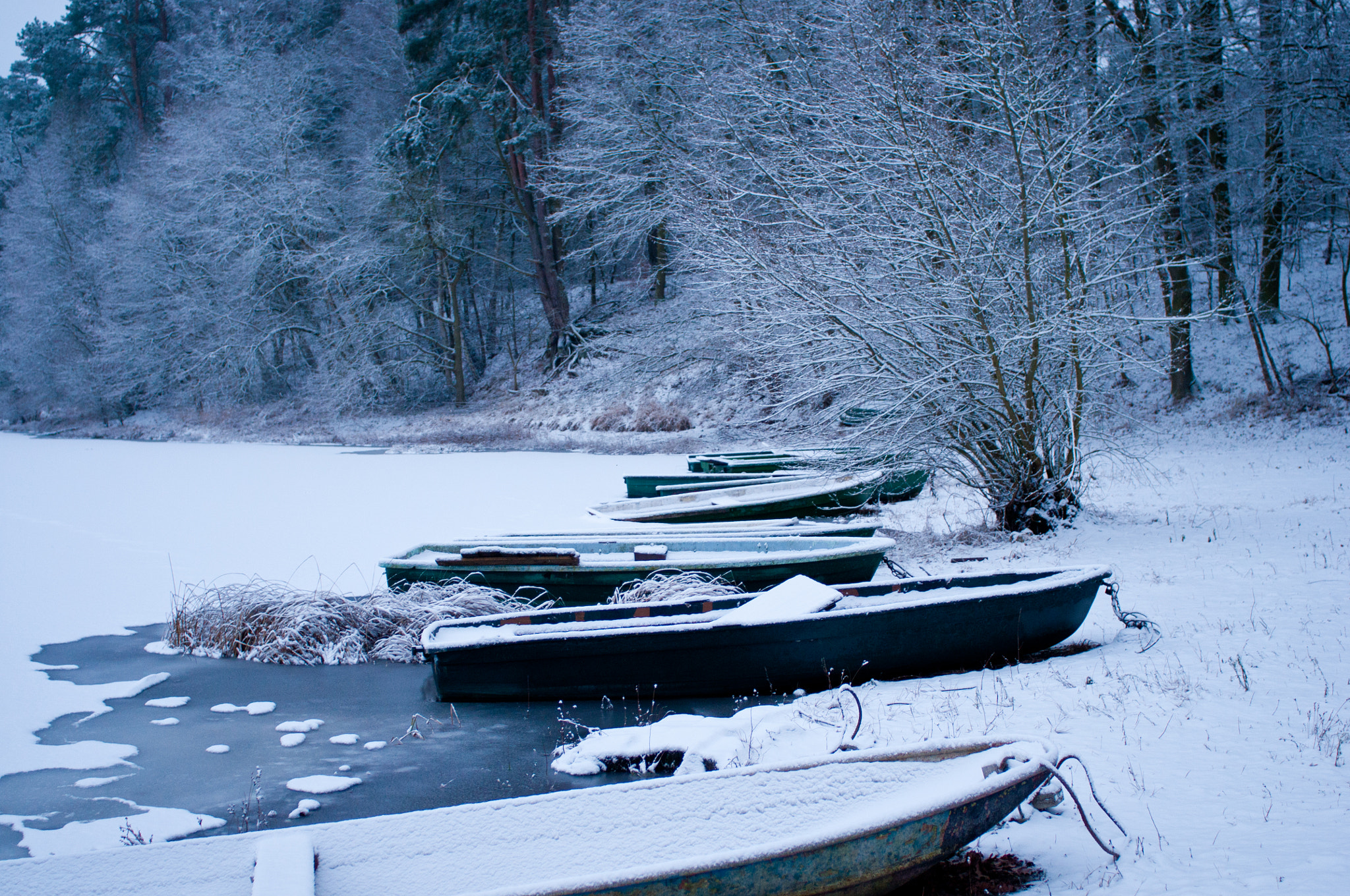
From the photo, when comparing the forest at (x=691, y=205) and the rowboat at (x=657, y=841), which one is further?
the forest at (x=691, y=205)

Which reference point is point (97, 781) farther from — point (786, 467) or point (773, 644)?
point (786, 467)

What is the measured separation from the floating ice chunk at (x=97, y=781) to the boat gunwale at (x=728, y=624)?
1.49 m

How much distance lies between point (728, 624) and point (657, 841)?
6.73 feet

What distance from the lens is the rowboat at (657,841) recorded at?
88.5 inches

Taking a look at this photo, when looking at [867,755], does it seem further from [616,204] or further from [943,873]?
[616,204]

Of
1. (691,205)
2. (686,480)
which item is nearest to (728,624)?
(686,480)

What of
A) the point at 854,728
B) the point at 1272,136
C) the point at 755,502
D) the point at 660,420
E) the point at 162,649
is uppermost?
the point at 1272,136

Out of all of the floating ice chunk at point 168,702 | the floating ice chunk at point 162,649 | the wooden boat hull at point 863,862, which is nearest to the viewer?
the wooden boat hull at point 863,862

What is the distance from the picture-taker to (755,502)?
9.02 m

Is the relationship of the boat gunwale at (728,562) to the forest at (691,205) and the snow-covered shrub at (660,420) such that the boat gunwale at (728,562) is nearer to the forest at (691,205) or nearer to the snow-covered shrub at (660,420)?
the forest at (691,205)

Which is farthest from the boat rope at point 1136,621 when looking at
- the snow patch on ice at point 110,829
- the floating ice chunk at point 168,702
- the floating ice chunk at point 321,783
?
the floating ice chunk at point 168,702

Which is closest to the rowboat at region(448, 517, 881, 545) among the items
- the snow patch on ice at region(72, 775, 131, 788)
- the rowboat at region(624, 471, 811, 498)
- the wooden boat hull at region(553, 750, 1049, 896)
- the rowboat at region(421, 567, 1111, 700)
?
the rowboat at region(421, 567, 1111, 700)

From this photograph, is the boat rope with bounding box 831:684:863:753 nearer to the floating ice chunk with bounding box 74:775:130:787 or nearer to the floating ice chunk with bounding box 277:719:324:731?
the floating ice chunk with bounding box 277:719:324:731

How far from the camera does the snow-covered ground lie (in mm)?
2930
